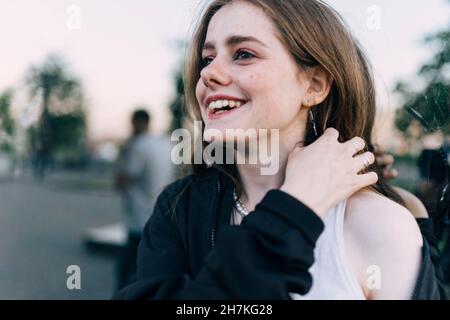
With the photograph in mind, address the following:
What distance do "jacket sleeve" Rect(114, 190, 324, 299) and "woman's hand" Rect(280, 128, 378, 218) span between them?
52 mm

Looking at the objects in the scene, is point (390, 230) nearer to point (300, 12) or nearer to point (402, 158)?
point (300, 12)

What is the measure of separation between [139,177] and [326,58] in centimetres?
310

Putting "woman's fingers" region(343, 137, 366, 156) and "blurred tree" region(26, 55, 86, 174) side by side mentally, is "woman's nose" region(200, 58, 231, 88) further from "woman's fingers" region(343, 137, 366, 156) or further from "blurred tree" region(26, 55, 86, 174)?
"blurred tree" region(26, 55, 86, 174)

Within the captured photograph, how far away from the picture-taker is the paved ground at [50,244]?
4582 mm

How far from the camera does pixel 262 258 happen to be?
37.9 inches

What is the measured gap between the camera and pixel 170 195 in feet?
4.59

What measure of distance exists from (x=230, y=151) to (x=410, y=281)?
576 mm

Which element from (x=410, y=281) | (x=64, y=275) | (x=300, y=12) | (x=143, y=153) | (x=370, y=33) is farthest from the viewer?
(x=64, y=275)

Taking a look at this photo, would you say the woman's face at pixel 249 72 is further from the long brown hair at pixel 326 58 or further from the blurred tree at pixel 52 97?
the blurred tree at pixel 52 97

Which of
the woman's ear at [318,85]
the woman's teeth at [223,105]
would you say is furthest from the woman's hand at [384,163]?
the woman's teeth at [223,105]

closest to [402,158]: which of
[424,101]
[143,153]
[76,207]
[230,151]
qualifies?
[424,101]

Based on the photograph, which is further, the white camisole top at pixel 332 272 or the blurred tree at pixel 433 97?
the blurred tree at pixel 433 97

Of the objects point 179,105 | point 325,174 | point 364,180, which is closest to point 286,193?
point 325,174

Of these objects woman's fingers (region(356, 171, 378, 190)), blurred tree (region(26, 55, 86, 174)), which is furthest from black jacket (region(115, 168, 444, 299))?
blurred tree (region(26, 55, 86, 174))
